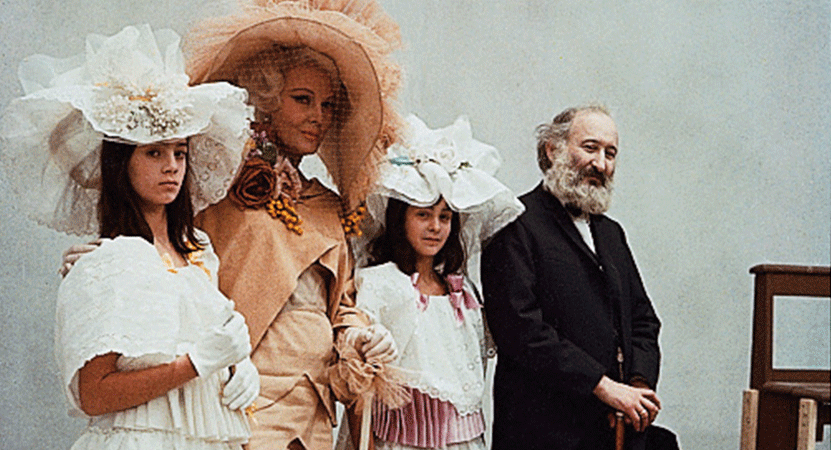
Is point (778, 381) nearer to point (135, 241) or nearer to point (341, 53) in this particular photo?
point (341, 53)

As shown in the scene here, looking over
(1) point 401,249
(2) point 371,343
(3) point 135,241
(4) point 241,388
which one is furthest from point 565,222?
(3) point 135,241

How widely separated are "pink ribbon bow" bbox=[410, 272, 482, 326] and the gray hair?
0.64 meters

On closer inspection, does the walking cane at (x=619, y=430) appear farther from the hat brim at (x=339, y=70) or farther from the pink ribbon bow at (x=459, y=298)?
the hat brim at (x=339, y=70)

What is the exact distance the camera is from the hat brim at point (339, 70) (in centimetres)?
277

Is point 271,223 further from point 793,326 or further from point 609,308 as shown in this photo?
point 793,326

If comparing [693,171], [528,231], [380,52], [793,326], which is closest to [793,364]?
[793,326]

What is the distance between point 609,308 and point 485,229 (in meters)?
0.46

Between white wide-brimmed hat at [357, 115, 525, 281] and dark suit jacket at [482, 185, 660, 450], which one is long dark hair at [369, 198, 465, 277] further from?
dark suit jacket at [482, 185, 660, 450]

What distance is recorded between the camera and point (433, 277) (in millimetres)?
3250

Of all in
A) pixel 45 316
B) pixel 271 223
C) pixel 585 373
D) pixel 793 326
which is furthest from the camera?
pixel 793 326

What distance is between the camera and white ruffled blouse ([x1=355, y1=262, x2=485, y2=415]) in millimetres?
3051

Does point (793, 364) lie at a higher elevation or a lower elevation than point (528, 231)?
lower

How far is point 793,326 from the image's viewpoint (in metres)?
4.05

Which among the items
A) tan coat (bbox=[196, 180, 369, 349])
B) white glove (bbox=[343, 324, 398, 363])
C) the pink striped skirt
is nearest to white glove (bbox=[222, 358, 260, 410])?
tan coat (bbox=[196, 180, 369, 349])
